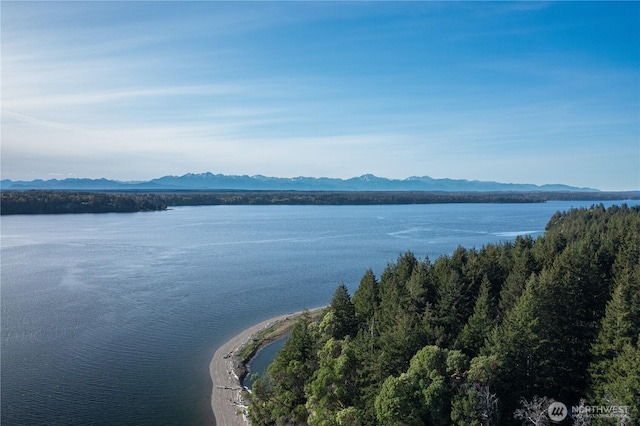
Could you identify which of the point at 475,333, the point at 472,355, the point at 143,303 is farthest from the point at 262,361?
the point at 143,303

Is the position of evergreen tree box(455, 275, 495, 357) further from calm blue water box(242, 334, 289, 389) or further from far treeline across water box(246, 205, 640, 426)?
calm blue water box(242, 334, 289, 389)

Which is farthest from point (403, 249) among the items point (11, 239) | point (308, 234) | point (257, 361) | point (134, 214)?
point (134, 214)

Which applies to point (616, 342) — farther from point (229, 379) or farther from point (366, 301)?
point (229, 379)

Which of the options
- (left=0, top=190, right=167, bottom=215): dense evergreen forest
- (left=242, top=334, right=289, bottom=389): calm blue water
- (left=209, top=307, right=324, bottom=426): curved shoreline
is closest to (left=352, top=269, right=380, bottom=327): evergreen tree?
(left=242, top=334, right=289, bottom=389): calm blue water

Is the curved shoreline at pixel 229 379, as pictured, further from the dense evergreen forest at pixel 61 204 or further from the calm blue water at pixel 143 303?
the dense evergreen forest at pixel 61 204

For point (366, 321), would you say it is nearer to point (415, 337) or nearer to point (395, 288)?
point (395, 288)

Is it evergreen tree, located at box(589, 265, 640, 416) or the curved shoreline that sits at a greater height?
evergreen tree, located at box(589, 265, 640, 416)
